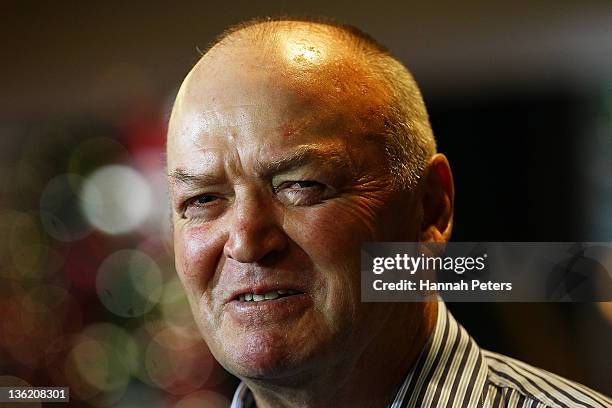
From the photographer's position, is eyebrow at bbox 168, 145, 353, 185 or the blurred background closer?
eyebrow at bbox 168, 145, 353, 185

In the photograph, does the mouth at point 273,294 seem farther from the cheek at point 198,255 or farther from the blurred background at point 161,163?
the blurred background at point 161,163

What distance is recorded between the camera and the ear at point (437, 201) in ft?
4.08

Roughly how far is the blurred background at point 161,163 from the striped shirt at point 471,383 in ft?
0.22

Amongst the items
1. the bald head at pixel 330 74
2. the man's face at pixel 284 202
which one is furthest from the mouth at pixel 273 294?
the bald head at pixel 330 74

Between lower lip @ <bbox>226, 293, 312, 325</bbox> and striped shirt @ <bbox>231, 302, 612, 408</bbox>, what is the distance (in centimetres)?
20

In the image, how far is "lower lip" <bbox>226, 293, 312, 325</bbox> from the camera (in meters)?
1.11

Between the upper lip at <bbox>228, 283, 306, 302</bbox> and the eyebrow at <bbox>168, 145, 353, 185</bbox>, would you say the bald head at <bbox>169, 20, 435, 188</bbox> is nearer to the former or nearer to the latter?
the eyebrow at <bbox>168, 145, 353, 185</bbox>

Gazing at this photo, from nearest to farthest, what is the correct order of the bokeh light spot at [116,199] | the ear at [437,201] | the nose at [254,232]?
1. the nose at [254,232]
2. the ear at [437,201]
3. the bokeh light spot at [116,199]

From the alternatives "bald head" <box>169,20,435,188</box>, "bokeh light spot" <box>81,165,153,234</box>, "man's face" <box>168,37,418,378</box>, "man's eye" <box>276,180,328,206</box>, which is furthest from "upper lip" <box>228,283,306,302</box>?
"bokeh light spot" <box>81,165,153,234</box>

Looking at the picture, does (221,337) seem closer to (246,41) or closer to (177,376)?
(177,376)

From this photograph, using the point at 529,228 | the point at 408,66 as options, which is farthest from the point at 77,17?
the point at 529,228

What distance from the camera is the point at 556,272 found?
1.25 metres

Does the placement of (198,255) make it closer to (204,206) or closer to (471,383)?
(204,206)

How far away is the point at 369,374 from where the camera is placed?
118 centimetres
